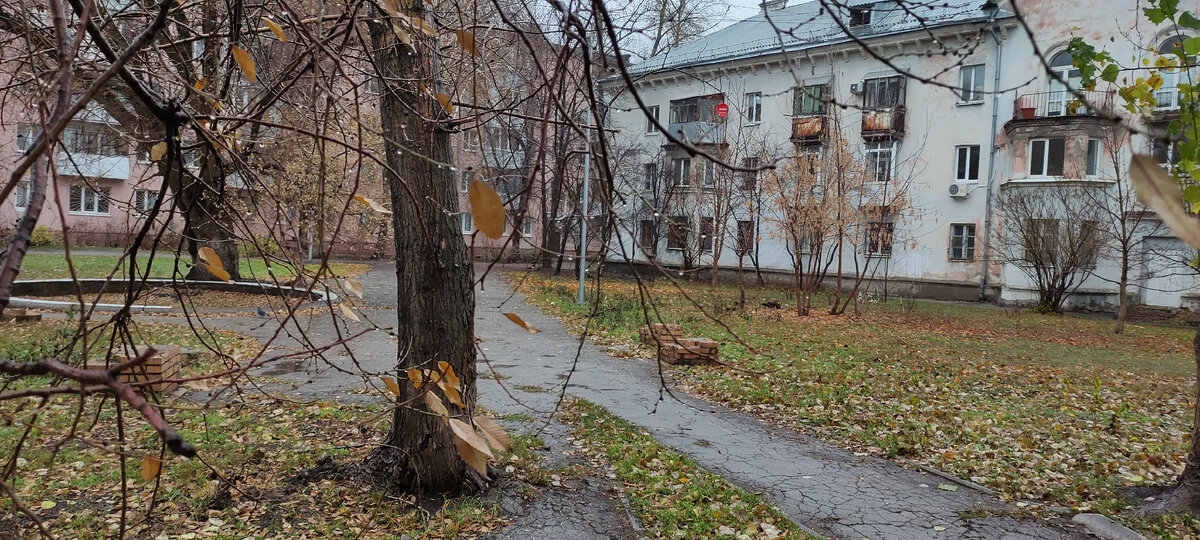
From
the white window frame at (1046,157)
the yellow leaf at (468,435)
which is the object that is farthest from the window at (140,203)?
the white window frame at (1046,157)

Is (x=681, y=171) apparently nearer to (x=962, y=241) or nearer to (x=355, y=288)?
(x=962, y=241)

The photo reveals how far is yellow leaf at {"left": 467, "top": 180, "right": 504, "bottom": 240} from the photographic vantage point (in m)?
1.14

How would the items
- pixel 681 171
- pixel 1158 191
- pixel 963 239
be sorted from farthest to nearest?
pixel 681 171
pixel 963 239
pixel 1158 191

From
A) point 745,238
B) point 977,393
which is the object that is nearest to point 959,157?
point 745,238

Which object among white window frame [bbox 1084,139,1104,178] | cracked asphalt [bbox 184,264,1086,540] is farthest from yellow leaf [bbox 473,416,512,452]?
white window frame [bbox 1084,139,1104,178]

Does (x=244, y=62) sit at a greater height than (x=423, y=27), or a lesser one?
lesser

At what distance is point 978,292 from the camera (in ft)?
80.2

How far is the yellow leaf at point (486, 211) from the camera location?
114cm

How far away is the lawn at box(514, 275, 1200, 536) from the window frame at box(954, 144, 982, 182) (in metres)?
8.65

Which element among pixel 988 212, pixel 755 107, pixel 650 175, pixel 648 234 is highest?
pixel 755 107

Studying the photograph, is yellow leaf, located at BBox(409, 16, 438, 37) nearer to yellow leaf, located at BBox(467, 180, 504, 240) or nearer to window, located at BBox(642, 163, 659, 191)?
yellow leaf, located at BBox(467, 180, 504, 240)

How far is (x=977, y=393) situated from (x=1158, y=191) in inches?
378

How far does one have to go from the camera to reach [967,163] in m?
24.6

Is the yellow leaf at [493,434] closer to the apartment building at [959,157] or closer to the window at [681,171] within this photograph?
the apartment building at [959,157]
